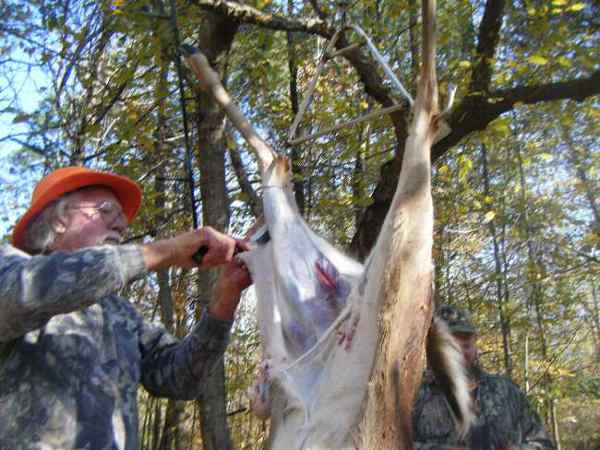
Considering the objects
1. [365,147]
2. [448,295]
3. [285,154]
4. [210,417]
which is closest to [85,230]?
[285,154]

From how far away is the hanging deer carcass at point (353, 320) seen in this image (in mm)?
1547

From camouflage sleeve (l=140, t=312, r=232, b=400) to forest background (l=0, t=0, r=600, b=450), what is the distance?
82 cm

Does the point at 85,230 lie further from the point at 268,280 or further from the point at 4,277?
the point at 268,280

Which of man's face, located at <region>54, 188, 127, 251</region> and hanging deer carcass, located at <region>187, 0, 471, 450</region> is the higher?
man's face, located at <region>54, 188, 127, 251</region>

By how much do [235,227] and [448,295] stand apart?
399 centimetres

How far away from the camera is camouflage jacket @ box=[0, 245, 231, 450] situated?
1.69 meters

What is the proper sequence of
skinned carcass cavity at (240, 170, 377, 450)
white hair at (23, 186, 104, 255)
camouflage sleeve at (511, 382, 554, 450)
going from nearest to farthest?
skinned carcass cavity at (240, 170, 377, 450) → white hair at (23, 186, 104, 255) → camouflage sleeve at (511, 382, 554, 450)

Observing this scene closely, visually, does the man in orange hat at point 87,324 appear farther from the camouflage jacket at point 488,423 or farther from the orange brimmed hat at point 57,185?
the camouflage jacket at point 488,423

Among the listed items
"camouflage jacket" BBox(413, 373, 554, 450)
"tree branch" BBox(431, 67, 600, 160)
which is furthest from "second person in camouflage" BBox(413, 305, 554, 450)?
"tree branch" BBox(431, 67, 600, 160)

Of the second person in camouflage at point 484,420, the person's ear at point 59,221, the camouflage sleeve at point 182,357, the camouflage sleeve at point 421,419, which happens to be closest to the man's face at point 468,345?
A: the second person in camouflage at point 484,420

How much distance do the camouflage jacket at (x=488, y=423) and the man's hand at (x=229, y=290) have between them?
153cm

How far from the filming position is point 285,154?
2625 millimetres

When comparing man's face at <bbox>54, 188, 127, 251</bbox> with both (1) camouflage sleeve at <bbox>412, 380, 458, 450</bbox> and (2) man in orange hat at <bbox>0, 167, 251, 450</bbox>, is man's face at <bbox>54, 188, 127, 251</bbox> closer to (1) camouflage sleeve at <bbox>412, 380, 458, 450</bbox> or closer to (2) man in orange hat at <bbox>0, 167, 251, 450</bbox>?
(2) man in orange hat at <bbox>0, 167, 251, 450</bbox>

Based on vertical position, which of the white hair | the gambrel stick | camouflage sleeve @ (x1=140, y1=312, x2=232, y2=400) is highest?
the gambrel stick
